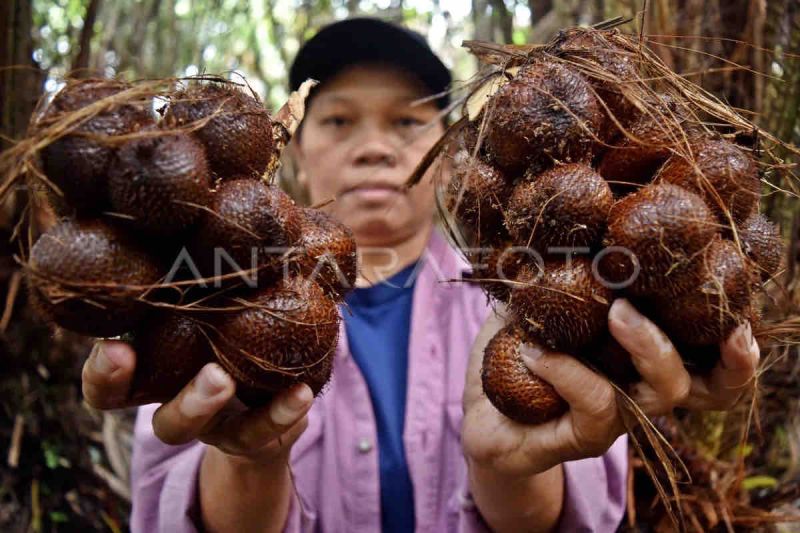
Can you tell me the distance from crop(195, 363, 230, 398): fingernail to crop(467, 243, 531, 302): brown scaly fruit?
469mm

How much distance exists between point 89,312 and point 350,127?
Result: 3.47ft

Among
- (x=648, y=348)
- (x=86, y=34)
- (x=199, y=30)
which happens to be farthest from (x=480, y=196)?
(x=199, y=30)

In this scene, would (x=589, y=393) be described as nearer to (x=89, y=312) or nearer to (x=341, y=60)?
(x=89, y=312)

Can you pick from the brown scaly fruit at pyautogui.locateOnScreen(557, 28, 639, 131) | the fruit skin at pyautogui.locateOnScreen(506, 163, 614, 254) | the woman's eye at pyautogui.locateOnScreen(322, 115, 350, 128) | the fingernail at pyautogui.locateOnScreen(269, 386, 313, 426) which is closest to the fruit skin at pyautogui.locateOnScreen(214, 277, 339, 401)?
the fingernail at pyautogui.locateOnScreen(269, 386, 313, 426)

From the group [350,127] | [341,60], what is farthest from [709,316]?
[341,60]

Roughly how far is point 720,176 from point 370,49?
1.14 m

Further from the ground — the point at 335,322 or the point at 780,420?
the point at 335,322

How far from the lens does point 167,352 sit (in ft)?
3.53

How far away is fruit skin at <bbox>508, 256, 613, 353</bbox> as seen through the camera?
110 cm

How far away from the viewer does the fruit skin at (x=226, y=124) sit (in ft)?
3.59

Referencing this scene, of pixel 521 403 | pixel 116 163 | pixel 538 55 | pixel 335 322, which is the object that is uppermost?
pixel 538 55

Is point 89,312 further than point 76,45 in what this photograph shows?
No

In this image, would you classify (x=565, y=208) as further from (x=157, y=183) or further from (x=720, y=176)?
(x=157, y=183)

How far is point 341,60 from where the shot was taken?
6.40ft
